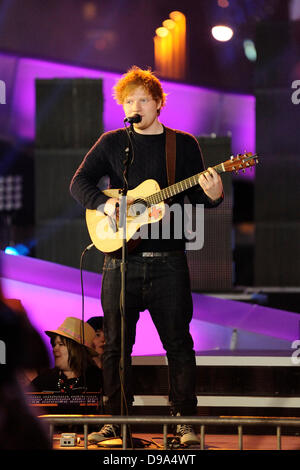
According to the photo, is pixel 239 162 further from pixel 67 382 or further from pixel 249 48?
pixel 249 48

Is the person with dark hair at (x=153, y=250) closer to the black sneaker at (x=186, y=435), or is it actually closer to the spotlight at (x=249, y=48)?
the black sneaker at (x=186, y=435)

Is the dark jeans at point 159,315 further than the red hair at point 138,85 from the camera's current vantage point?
No

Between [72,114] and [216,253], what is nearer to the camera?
[72,114]

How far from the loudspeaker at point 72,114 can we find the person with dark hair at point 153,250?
114 inches

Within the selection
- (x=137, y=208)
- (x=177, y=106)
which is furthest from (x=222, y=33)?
(x=137, y=208)

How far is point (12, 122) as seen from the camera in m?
10.2

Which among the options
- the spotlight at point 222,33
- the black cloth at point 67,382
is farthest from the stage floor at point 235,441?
the spotlight at point 222,33

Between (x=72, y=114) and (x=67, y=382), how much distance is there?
3.33 metres

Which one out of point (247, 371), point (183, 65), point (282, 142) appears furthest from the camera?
point (183, 65)

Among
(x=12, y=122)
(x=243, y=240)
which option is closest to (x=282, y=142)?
(x=243, y=240)

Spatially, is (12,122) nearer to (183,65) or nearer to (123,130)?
(183,65)

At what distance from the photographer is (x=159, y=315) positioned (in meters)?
3.66

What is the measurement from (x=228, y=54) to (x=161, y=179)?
10400 millimetres

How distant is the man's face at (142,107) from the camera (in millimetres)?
3734
